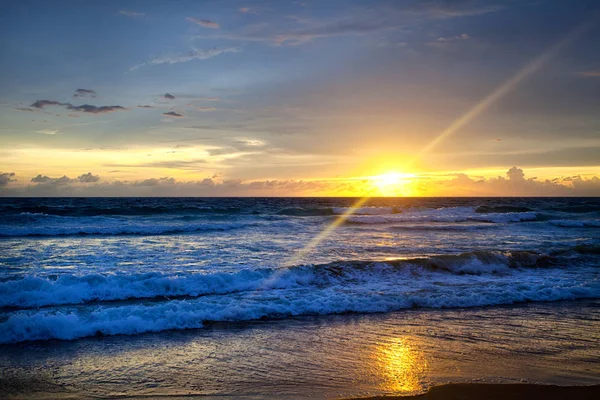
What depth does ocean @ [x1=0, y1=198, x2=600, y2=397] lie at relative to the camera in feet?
19.6

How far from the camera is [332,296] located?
1036cm

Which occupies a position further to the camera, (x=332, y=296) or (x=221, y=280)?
(x=221, y=280)

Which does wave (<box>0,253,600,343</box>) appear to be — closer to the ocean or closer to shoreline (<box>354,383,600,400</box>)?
the ocean

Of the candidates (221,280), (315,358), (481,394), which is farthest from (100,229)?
(481,394)

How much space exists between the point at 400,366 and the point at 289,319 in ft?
10.8

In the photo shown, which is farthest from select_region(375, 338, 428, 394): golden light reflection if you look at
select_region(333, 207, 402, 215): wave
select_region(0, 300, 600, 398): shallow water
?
select_region(333, 207, 402, 215): wave

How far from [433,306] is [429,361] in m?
3.91

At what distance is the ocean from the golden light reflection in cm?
3

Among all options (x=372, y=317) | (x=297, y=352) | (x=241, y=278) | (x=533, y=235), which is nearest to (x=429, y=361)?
(x=297, y=352)

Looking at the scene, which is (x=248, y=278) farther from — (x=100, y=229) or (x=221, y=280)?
(x=100, y=229)

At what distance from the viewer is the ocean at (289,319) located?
598 centimetres

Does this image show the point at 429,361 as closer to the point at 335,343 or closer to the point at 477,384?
the point at 477,384

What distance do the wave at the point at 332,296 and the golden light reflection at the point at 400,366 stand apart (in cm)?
268

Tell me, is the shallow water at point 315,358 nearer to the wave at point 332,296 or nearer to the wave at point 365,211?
the wave at point 332,296
